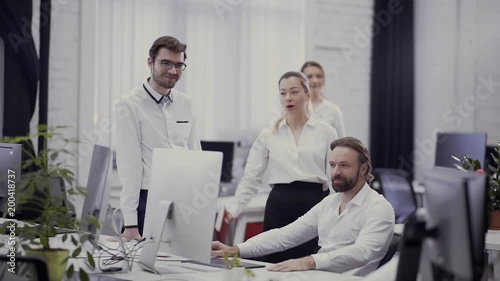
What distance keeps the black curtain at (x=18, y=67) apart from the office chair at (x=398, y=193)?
2.59 m

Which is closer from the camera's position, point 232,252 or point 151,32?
point 232,252

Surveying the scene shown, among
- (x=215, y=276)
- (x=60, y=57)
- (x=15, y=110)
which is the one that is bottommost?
(x=215, y=276)

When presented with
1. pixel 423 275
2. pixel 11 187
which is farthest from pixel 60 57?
pixel 423 275

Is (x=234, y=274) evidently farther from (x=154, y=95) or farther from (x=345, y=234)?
(x=154, y=95)

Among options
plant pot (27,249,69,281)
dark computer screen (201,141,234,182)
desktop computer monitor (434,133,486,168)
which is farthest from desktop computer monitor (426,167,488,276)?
dark computer screen (201,141,234,182)

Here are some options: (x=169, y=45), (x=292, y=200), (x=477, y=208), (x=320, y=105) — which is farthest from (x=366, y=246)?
(x=320, y=105)

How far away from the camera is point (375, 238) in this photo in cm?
316

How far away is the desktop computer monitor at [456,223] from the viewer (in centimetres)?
186

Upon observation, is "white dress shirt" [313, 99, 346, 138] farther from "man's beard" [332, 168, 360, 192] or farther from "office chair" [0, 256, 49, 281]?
"office chair" [0, 256, 49, 281]

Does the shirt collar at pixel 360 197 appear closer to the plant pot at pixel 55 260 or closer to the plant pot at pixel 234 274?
the plant pot at pixel 234 274

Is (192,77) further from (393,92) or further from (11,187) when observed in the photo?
(11,187)

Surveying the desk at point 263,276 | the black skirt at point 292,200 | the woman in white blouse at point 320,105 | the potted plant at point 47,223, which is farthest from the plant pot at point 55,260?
the woman in white blouse at point 320,105

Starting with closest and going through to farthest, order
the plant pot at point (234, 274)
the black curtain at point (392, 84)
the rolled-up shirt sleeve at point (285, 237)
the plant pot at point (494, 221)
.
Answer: the plant pot at point (234, 274)
the rolled-up shirt sleeve at point (285, 237)
the plant pot at point (494, 221)
the black curtain at point (392, 84)

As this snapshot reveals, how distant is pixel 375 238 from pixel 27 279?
4.69 ft
